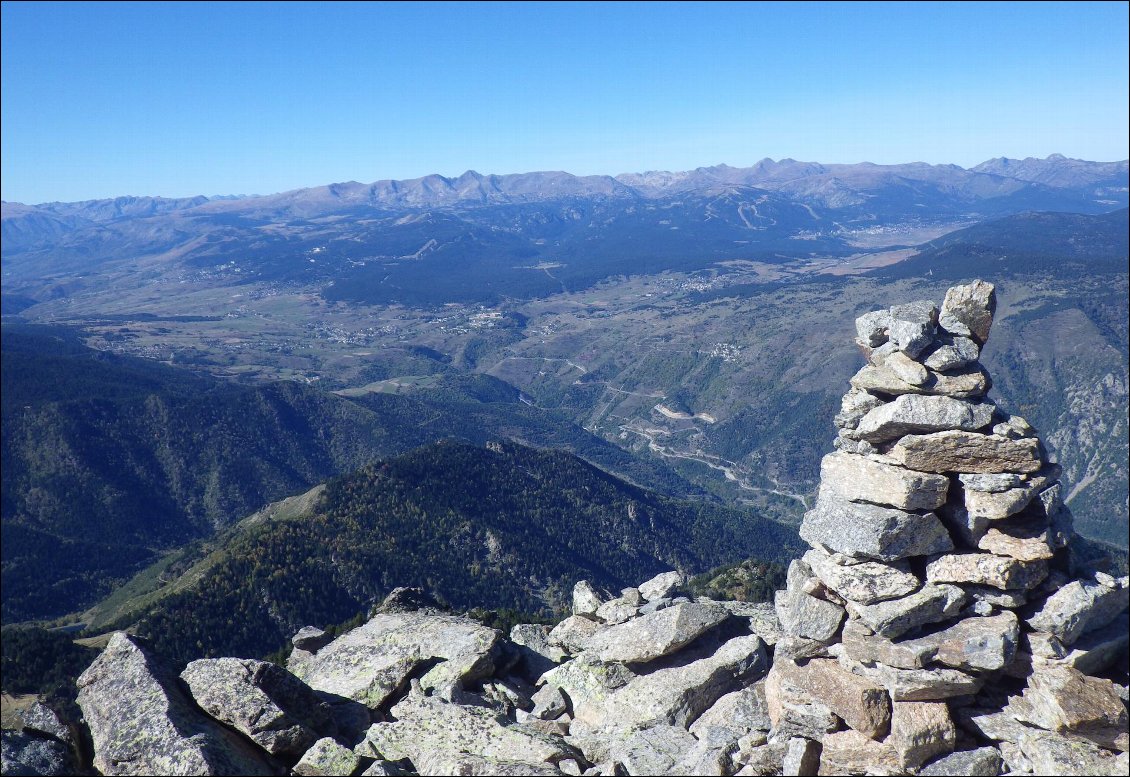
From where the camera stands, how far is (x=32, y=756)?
25016mm

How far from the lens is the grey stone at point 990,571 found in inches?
1012

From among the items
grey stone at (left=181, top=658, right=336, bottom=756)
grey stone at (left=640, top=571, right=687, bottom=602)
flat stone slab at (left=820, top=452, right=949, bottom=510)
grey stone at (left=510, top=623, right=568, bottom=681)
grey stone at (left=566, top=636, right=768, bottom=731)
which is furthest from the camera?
grey stone at (left=640, top=571, right=687, bottom=602)

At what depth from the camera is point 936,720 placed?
24.3 meters

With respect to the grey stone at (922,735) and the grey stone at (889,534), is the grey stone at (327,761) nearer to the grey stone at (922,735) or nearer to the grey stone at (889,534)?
the grey stone at (922,735)

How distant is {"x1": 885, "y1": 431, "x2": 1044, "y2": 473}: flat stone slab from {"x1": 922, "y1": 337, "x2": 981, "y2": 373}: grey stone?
121 inches

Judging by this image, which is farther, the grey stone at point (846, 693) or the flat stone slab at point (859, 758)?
the grey stone at point (846, 693)

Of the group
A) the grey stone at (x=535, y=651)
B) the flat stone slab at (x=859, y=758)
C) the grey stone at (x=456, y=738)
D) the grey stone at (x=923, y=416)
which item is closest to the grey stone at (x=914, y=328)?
the grey stone at (x=923, y=416)

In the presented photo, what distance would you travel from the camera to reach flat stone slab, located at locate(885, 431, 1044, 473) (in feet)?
88.2

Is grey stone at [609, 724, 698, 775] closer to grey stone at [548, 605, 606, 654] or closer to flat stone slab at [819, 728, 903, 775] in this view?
flat stone slab at [819, 728, 903, 775]

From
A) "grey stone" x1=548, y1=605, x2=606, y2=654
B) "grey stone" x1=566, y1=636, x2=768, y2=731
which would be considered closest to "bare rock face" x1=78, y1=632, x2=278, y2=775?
"grey stone" x1=566, y1=636, x2=768, y2=731

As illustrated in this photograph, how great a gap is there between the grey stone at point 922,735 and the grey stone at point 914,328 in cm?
1372

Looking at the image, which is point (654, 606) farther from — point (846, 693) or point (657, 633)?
point (846, 693)

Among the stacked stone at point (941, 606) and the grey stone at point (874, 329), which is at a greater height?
the grey stone at point (874, 329)

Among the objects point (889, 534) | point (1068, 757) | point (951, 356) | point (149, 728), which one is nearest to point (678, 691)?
point (889, 534)
